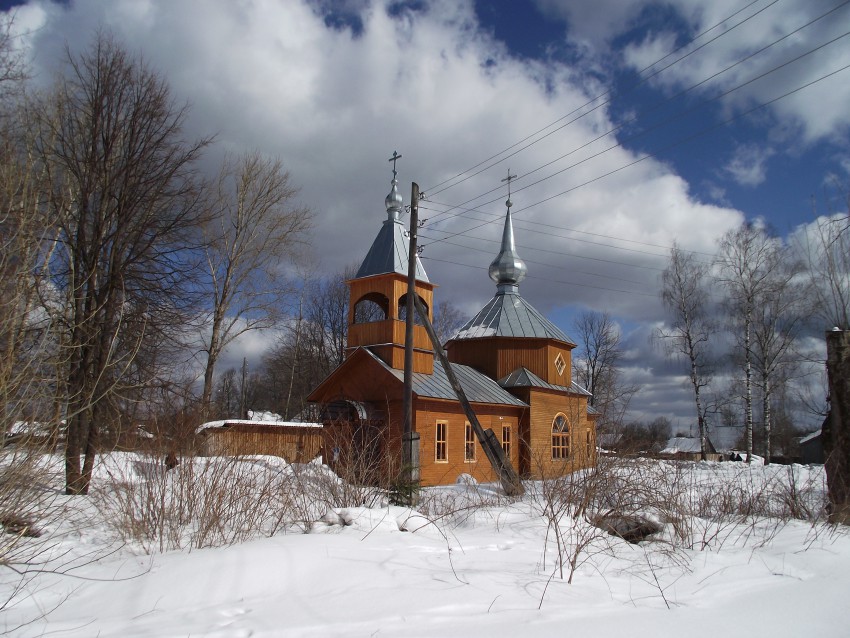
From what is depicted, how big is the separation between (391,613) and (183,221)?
10095 mm

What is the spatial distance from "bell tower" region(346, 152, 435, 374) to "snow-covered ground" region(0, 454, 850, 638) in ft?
36.5

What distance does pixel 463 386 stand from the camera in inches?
783

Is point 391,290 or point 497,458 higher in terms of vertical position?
point 391,290

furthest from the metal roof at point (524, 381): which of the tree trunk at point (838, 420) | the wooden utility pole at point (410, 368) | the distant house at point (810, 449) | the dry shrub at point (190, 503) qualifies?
the distant house at point (810, 449)

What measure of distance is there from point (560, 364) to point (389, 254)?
30.4ft

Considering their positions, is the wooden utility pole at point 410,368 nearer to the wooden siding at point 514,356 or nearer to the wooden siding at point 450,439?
the wooden siding at point 450,439

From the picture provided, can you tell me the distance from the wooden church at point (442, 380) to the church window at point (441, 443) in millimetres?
31

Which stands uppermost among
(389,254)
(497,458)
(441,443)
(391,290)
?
(389,254)

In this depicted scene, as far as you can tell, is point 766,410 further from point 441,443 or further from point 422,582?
point 422,582

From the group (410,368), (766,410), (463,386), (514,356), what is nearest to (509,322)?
(514,356)

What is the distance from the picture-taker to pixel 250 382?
161ft

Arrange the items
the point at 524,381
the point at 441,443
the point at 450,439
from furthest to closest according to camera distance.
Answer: the point at 524,381 → the point at 450,439 → the point at 441,443

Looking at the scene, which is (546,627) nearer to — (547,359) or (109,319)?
(109,319)

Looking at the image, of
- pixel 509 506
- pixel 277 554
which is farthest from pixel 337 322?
pixel 277 554
